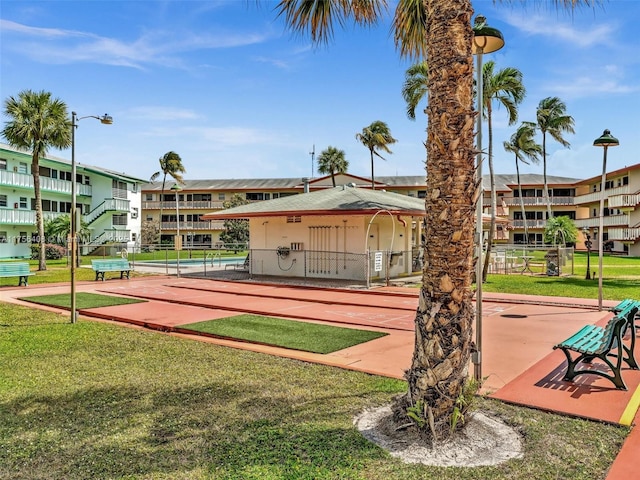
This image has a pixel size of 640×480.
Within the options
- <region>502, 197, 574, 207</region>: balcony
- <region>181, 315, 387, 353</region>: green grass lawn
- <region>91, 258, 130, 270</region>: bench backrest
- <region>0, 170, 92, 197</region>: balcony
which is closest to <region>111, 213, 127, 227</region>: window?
<region>0, 170, 92, 197</region>: balcony

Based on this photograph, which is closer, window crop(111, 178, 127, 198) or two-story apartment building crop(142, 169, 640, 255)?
window crop(111, 178, 127, 198)

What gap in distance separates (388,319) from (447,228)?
294 inches

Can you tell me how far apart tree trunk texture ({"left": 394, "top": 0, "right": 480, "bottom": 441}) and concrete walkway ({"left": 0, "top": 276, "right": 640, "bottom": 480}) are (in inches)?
56.7

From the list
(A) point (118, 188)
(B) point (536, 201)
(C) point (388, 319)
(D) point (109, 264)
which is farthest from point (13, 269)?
(B) point (536, 201)

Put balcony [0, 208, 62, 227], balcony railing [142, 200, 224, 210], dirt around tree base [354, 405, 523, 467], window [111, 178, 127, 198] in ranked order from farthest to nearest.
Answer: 1. balcony railing [142, 200, 224, 210]
2. window [111, 178, 127, 198]
3. balcony [0, 208, 62, 227]
4. dirt around tree base [354, 405, 523, 467]

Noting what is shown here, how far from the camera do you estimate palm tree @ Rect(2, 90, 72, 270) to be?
85.7 ft

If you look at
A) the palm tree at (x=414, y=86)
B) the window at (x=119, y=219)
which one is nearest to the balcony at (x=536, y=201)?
the palm tree at (x=414, y=86)

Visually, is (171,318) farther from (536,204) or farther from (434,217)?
(536,204)

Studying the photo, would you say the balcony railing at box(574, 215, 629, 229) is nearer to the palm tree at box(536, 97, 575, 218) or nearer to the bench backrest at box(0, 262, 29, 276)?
the palm tree at box(536, 97, 575, 218)

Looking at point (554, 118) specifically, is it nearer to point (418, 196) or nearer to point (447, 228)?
point (418, 196)

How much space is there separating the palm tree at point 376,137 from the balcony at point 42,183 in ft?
92.6

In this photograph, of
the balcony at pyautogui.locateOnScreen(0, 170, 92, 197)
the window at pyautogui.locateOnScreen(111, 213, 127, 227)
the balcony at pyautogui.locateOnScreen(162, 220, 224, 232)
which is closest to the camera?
the balcony at pyautogui.locateOnScreen(0, 170, 92, 197)

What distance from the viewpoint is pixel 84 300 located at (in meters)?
14.5

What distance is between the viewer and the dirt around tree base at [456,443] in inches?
159
